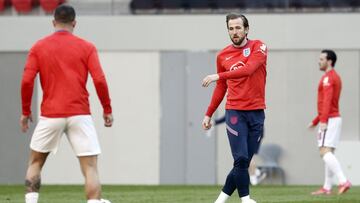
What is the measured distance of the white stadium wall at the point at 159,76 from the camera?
2367cm

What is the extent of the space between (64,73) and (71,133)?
55 cm

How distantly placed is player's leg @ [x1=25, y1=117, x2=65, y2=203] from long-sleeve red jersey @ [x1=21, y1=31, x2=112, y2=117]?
0.08 m

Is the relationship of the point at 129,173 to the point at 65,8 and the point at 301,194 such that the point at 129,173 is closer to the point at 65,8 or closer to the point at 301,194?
the point at 301,194

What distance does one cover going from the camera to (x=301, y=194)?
16.6 metres

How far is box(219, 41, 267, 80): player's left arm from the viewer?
1114 cm

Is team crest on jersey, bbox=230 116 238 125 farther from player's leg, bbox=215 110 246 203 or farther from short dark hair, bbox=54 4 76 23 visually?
short dark hair, bbox=54 4 76 23

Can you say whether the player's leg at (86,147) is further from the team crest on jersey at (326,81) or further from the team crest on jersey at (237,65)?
the team crest on jersey at (326,81)

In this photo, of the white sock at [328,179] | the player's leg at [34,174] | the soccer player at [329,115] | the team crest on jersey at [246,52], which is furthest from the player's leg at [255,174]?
the player's leg at [34,174]

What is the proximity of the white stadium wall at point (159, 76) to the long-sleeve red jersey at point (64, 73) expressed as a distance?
13.7 meters

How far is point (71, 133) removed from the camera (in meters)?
10.2

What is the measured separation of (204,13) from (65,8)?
14.1m

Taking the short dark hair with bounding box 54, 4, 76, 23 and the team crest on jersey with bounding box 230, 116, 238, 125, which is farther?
the team crest on jersey with bounding box 230, 116, 238, 125

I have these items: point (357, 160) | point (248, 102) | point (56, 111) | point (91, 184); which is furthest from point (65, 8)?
point (357, 160)

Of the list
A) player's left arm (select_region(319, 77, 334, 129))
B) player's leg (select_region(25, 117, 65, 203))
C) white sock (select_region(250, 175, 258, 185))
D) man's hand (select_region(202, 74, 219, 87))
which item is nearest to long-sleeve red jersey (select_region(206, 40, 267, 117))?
man's hand (select_region(202, 74, 219, 87))
